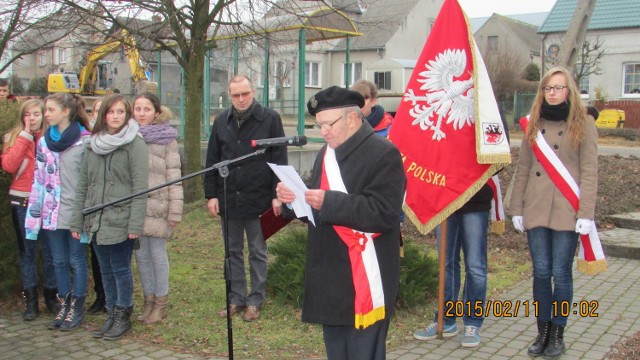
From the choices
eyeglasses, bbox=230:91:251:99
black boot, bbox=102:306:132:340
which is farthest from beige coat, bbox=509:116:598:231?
black boot, bbox=102:306:132:340

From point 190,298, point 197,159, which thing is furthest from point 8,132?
point 197,159

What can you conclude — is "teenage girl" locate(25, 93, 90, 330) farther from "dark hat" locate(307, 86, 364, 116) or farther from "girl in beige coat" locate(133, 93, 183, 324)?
"dark hat" locate(307, 86, 364, 116)

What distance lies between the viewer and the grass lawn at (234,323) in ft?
16.7

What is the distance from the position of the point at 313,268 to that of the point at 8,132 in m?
3.95

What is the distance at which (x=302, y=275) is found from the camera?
5.89 m

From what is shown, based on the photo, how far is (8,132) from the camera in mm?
5973

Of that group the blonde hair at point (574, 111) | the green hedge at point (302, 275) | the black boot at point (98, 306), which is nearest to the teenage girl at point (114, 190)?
the black boot at point (98, 306)

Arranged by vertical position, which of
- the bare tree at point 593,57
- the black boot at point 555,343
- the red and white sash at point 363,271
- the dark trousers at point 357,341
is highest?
the bare tree at point 593,57

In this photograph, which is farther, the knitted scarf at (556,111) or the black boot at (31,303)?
the black boot at (31,303)

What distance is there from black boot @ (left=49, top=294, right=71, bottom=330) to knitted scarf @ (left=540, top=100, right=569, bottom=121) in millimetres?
4180

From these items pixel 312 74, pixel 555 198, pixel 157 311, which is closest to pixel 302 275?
pixel 157 311

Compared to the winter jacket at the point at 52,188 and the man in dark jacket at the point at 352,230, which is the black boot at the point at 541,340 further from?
the winter jacket at the point at 52,188

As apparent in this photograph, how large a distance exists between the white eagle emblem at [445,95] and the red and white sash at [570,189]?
23.7 inches

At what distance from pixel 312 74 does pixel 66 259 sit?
3862 cm
